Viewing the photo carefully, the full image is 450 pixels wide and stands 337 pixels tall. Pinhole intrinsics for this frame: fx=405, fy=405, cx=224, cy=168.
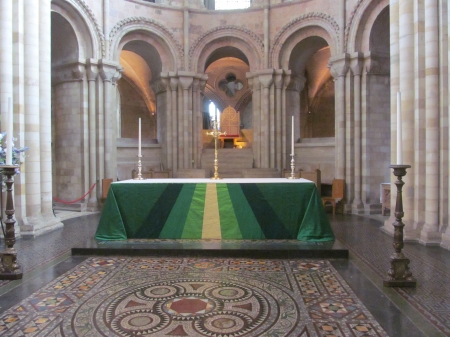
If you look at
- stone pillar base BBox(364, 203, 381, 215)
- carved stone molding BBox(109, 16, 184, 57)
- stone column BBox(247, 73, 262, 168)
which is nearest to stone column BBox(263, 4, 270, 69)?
stone column BBox(247, 73, 262, 168)

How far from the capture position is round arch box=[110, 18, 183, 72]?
13734 millimetres

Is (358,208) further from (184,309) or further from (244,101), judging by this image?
(244,101)

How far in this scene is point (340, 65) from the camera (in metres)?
12.7

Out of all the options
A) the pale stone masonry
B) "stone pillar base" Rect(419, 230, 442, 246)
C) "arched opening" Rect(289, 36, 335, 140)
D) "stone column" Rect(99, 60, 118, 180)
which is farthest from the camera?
"arched opening" Rect(289, 36, 335, 140)

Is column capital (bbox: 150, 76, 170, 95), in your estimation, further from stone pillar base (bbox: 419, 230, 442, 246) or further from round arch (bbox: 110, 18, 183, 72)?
stone pillar base (bbox: 419, 230, 442, 246)

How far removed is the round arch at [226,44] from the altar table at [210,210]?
898 centimetres

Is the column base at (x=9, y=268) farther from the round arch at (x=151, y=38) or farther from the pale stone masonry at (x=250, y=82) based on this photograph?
the round arch at (x=151, y=38)

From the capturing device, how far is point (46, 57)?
9289mm

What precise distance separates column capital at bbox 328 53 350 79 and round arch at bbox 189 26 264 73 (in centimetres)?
310

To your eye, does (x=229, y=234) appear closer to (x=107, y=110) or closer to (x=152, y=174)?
(x=152, y=174)

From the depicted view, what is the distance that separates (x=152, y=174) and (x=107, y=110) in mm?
2546

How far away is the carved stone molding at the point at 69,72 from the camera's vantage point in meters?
12.8

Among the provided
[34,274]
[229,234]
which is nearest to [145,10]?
[229,234]

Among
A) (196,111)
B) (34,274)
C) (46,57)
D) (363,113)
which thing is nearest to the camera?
(34,274)
